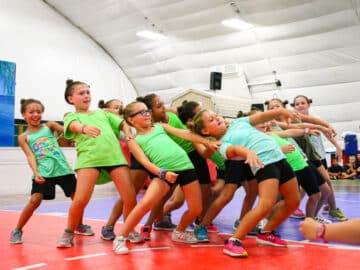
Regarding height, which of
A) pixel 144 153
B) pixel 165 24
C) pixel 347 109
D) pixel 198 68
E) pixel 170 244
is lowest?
pixel 170 244

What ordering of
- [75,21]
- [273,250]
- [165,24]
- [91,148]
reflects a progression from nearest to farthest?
1. [273,250]
2. [91,148]
3. [165,24]
4. [75,21]

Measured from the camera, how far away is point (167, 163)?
391 cm

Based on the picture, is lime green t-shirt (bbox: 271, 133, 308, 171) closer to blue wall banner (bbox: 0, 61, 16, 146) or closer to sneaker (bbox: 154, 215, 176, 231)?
sneaker (bbox: 154, 215, 176, 231)

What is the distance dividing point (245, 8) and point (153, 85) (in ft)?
17.2

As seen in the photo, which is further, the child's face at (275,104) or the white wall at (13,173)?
the white wall at (13,173)

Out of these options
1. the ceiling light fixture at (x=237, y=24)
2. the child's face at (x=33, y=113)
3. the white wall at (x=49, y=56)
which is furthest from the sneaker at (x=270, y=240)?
the white wall at (x=49, y=56)

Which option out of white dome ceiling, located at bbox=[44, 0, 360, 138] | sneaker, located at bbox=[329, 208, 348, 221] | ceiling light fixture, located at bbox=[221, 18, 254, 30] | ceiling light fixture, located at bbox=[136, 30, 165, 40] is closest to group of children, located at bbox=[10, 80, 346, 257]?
sneaker, located at bbox=[329, 208, 348, 221]

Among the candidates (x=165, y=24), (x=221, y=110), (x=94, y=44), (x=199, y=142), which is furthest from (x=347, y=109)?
(x=199, y=142)

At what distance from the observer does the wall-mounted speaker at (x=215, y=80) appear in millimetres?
12891

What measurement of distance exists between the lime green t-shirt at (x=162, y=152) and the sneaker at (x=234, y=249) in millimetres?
783

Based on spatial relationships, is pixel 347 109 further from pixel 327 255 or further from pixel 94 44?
pixel 327 255

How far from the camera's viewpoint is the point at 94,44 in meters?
16.1

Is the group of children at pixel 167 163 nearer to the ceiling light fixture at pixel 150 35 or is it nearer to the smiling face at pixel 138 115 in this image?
the smiling face at pixel 138 115

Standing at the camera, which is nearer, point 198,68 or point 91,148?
point 91,148
